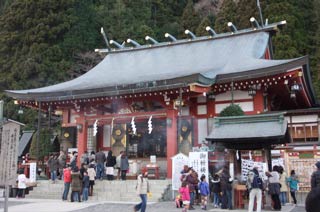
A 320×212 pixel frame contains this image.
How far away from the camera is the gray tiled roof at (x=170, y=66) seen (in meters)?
16.5

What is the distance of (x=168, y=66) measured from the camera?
69.5 ft

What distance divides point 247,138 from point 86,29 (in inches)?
1266

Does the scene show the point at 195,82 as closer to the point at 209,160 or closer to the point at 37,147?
the point at 209,160

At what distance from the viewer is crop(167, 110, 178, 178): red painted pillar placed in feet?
53.8

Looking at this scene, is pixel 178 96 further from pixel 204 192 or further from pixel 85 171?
pixel 204 192

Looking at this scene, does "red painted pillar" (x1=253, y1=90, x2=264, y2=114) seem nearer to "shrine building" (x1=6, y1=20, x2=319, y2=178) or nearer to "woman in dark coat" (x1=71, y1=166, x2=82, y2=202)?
"shrine building" (x1=6, y1=20, x2=319, y2=178)

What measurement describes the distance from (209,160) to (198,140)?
2934 mm

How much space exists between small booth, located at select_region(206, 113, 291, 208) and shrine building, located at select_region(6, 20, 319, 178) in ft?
1.12

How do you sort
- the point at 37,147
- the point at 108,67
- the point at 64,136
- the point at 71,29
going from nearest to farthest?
the point at 37,147 → the point at 64,136 → the point at 108,67 → the point at 71,29

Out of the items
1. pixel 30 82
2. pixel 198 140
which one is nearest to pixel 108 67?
pixel 198 140

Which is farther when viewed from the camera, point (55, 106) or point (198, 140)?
point (55, 106)

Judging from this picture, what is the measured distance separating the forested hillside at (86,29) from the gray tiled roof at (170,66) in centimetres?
977

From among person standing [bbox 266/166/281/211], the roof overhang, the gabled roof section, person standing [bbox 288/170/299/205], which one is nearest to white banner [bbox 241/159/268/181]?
person standing [bbox 266/166/281/211]

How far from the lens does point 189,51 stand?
886 inches
